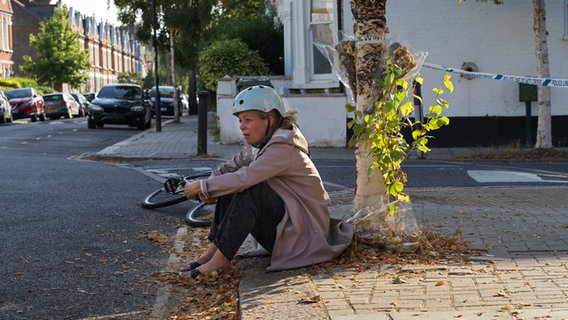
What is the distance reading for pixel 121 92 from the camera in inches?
1396

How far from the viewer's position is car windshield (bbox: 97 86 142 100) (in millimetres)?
35125

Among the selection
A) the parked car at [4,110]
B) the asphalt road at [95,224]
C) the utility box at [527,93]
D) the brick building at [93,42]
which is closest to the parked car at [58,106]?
the parked car at [4,110]

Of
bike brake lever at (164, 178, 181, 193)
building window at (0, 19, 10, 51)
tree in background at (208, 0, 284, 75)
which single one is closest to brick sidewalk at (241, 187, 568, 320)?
bike brake lever at (164, 178, 181, 193)

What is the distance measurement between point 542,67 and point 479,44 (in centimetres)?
301

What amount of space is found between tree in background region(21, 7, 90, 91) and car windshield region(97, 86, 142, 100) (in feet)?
131

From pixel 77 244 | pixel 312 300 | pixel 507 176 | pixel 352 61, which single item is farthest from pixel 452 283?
pixel 507 176

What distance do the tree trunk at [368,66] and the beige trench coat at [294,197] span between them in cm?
66

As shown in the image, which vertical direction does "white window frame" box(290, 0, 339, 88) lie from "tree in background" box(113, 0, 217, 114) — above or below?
below

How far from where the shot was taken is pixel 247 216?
593cm

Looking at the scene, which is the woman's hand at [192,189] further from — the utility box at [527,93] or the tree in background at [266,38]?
the tree in background at [266,38]

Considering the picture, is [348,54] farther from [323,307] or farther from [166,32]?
[166,32]

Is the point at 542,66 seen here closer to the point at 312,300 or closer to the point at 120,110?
the point at 312,300

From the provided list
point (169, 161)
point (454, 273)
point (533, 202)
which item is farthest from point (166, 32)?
point (454, 273)

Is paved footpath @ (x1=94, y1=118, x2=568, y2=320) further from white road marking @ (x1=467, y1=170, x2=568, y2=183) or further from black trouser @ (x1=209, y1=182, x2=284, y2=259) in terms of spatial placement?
white road marking @ (x1=467, y1=170, x2=568, y2=183)
